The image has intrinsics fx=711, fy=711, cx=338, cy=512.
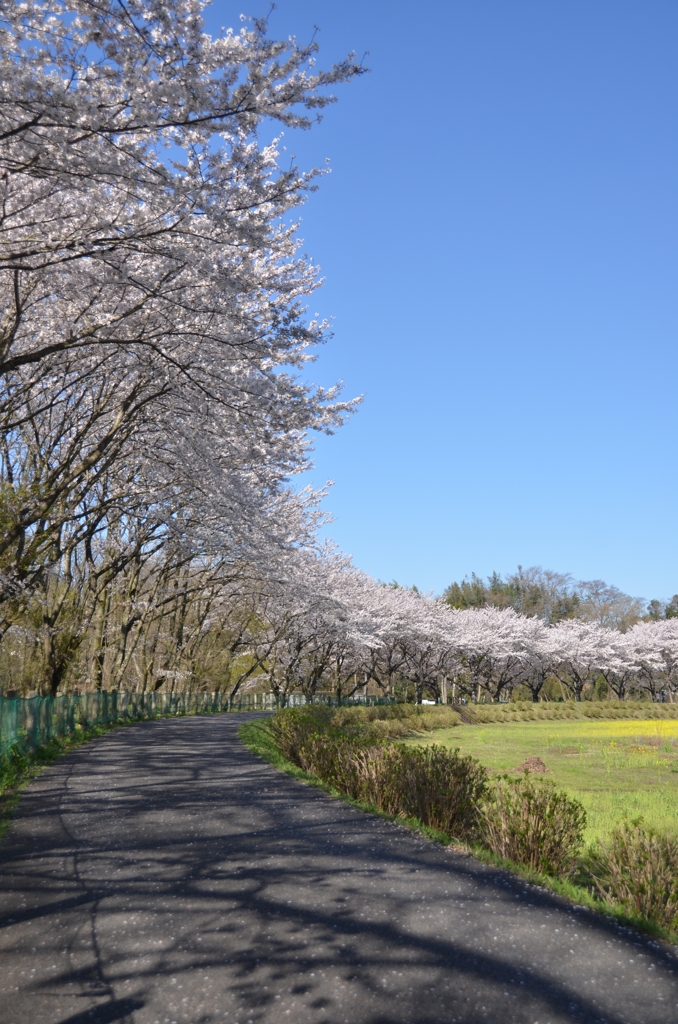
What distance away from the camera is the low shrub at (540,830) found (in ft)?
21.9

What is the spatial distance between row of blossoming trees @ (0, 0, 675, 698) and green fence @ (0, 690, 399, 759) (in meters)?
1.44

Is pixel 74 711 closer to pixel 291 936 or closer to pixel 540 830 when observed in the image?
pixel 540 830

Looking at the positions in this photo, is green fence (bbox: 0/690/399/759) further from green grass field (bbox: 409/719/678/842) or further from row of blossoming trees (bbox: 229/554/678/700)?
green grass field (bbox: 409/719/678/842)

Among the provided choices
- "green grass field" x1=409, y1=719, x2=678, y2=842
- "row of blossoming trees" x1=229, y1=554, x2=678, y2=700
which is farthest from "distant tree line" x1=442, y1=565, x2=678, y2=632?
"green grass field" x1=409, y1=719, x2=678, y2=842

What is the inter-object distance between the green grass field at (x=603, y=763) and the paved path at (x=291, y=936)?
11.0 feet

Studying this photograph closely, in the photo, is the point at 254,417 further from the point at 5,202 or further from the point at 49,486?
the point at 49,486

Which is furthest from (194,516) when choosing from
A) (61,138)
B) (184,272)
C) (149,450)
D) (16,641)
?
(61,138)

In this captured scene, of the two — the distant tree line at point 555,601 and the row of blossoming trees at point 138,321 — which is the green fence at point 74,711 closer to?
the row of blossoming trees at point 138,321

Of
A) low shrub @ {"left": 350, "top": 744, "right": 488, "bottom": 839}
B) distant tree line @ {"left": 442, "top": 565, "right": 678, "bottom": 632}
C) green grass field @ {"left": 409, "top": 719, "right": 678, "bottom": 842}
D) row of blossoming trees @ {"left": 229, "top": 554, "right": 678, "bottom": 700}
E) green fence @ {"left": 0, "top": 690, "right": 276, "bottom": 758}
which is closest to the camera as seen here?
low shrub @ {"left": 350, "top": 744, "right": 488, "bottom": 839}

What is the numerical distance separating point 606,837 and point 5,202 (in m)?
10.7

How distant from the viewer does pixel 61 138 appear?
6.31 m

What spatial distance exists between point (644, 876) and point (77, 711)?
16.5m

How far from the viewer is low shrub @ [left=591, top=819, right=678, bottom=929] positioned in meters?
5.38

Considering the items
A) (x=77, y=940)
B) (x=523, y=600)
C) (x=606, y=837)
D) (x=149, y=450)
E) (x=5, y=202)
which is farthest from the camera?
(x=523, y=600)
